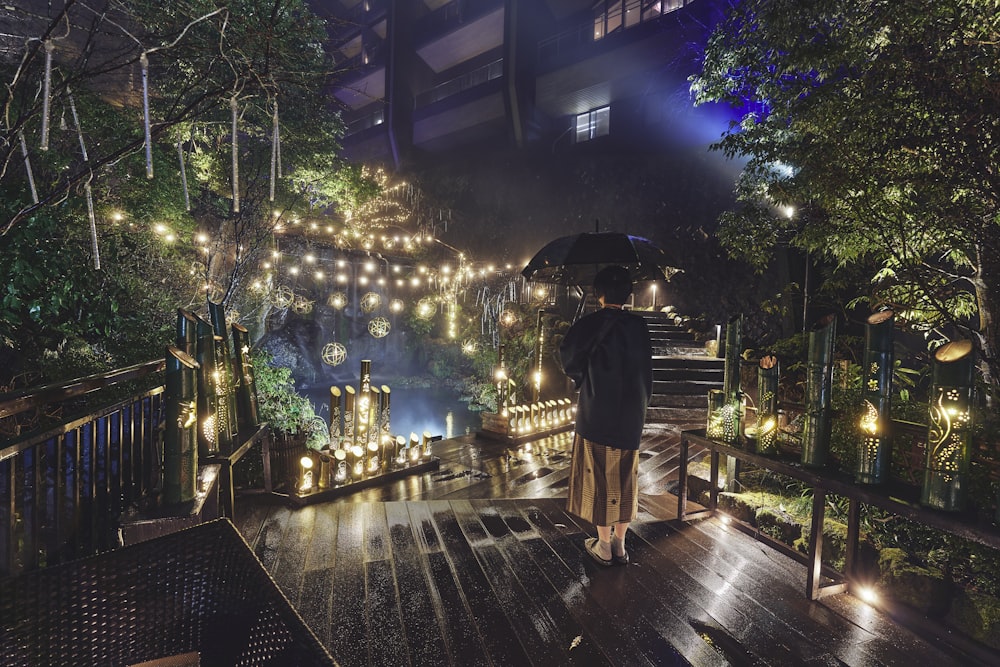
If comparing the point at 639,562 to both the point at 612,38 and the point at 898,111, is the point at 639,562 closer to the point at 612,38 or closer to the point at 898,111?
the point at 898,111

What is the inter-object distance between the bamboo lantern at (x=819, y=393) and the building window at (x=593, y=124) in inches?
724

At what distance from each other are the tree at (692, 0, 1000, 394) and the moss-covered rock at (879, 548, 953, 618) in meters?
1.82

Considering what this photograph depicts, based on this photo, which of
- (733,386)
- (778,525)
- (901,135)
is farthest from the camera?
(778,525)

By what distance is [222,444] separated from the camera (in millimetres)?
3232

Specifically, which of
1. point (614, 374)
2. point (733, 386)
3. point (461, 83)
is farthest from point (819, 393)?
point (461, 83)

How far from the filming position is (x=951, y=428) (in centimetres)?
228

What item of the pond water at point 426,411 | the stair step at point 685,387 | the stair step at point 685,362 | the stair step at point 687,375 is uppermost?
the stair step at point 685,362

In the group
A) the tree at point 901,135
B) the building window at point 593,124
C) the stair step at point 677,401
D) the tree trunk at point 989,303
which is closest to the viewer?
the tree at point 901,135

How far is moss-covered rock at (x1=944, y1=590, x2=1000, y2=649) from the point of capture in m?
2.59

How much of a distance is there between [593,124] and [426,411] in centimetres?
1498

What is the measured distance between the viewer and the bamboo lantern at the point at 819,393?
289cm

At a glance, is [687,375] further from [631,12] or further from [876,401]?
[631,12]

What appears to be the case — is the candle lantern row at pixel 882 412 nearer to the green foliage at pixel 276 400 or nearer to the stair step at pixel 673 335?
the green foliage at pixel 276 400

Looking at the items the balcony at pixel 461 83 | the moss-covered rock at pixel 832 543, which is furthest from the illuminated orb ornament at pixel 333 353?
the balcony at pixel 461 83
